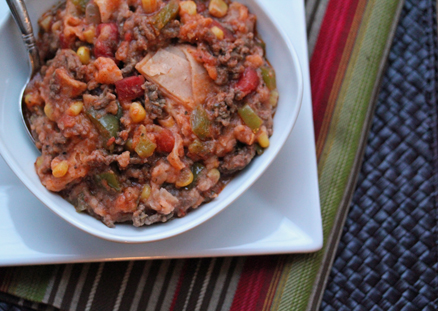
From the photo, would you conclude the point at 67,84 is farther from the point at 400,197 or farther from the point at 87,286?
the point at 400,197

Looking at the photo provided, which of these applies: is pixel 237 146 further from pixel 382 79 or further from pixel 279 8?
pixel 382 79

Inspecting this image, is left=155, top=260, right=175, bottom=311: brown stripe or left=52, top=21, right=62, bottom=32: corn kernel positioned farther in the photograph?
left=155, top=260, right=175, bottom=311: brown stripe

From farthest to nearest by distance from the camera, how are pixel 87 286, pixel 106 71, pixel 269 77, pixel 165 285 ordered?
pixel 165 285
pixel 87 286
pixel 269 77
pixel 106 71

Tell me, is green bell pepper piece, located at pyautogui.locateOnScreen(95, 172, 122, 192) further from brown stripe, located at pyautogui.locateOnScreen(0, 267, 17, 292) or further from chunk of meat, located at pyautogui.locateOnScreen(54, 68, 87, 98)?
brown stripe, located at pyautogui.locateOnScreen(0, 267, 17, 292)

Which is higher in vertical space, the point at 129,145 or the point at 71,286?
the point at 129,145

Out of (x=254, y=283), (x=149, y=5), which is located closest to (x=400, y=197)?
(x=254, y=283)

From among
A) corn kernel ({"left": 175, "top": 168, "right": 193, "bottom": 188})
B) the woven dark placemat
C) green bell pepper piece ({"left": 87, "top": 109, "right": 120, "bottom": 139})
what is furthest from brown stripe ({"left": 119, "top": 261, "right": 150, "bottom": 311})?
the woven dark placemat

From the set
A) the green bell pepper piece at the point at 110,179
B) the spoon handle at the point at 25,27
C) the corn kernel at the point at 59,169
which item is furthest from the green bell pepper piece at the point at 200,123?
the spoon handle at the point at 25,27
